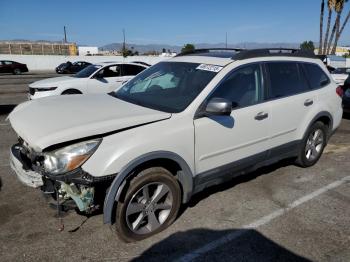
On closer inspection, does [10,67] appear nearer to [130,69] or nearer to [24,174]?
[130,69]

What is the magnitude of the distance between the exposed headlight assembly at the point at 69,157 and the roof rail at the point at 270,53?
2.03 meters

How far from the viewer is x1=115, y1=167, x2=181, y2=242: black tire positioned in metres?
3.18

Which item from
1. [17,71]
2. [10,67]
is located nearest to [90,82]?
[10,67]

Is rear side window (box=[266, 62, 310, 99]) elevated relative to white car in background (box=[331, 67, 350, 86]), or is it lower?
elevated

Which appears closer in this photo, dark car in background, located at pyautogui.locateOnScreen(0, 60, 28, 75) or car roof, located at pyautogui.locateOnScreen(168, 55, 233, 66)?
car roof, located at pyautogui.locateOnScreen(168, 55, 233, 66)

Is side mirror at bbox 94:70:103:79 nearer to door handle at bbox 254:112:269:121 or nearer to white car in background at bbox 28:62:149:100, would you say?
white car in background at bbox 28:62:149:100

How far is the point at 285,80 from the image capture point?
460 centimetres

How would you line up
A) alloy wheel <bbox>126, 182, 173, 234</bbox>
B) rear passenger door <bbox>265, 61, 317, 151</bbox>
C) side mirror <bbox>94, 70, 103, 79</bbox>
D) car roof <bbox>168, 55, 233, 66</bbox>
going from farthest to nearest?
1. side mirror <bbox>94, 70, 103, 79</bbox>
2. rear passenger door <bbox>265, 61, 317, 151</bbox>
3. car roof <bbox>168, 55, 233, 66</bbox>
4. alloy wheel <bbox>126, 182, 173, 234</bbox>

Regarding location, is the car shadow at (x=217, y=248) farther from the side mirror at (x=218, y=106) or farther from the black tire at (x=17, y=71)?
the black tire at (x=17, y=71)

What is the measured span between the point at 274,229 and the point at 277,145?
125 cm

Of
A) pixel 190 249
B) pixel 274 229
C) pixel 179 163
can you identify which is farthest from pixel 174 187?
pixel 274 229

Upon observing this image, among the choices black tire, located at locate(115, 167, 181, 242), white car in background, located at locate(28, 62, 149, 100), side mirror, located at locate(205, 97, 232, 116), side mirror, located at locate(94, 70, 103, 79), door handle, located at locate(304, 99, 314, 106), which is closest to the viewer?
black tire, located at locate(115, 167, 181, 242)

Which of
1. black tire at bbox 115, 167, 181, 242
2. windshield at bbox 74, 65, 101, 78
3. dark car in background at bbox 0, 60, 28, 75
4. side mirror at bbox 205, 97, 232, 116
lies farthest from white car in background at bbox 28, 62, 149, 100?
dark car in background at bbox 0, 60, 28, 75

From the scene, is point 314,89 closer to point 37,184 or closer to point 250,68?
point 250,68
